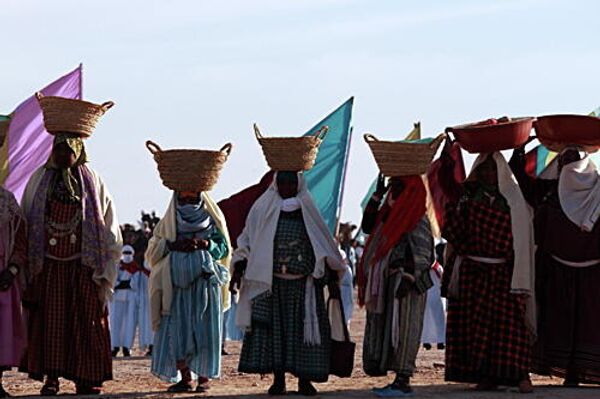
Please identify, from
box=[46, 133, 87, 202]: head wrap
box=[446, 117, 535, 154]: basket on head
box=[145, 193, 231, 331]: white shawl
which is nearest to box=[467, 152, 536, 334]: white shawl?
box=[446, 117, 535, 154]: basket on head

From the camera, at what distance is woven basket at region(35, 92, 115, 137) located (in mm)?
15711

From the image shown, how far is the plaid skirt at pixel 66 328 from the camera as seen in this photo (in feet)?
51.5

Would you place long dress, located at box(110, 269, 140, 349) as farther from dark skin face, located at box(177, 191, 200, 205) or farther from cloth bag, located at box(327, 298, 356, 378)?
cloth bag, located at box(327, 298, 356, 378)

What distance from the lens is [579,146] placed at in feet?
53.2

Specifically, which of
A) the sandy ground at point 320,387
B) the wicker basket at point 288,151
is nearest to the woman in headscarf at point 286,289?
the wicker basket at point 288,151

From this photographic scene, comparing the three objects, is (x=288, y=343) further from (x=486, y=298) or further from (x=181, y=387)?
(x=486, y=298)

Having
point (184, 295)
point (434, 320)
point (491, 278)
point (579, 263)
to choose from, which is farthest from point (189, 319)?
point (434, 320)

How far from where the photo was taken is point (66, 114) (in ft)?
51.6

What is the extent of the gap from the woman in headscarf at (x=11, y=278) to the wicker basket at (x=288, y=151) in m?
2.32

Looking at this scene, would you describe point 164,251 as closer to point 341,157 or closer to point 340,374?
point 340,374

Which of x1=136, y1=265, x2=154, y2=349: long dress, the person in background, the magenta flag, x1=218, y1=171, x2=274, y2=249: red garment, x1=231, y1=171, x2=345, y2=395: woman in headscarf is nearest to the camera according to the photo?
x1=231, y1=171, x2=345, y2=395: woman in headscarf

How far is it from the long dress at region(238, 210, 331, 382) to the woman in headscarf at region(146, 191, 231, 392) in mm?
709

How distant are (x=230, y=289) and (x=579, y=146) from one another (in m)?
3.58

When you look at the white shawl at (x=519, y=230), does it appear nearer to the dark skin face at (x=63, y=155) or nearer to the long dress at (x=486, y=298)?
the long dress at (x=486, y=298)
